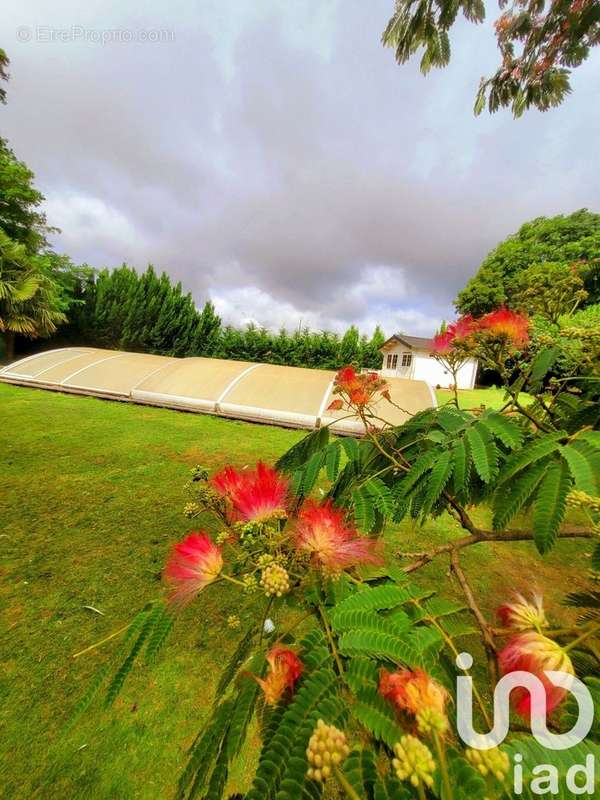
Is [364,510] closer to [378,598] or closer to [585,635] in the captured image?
[378,598]

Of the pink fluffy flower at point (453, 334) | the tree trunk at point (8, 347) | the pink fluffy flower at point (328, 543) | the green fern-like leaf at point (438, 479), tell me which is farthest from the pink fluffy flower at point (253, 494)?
the tree trunk at point (8, 347)

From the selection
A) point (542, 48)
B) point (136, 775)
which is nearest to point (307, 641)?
point (136, 775)

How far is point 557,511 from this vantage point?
2.43 feet

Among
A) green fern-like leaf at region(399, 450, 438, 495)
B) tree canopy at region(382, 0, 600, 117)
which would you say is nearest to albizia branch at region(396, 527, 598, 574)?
green fern-like leaf at region(399, 450, 438, 495)

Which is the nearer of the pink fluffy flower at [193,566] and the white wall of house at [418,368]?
the pink fluffy flower at [193,566]

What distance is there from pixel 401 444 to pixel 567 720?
93 centimetres

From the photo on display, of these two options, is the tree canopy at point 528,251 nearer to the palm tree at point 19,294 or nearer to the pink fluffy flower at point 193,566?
the palm tree at point 19,294

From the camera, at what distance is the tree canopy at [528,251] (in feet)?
66.5

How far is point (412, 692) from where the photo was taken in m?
0.44

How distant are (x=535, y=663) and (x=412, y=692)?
0.24 meters

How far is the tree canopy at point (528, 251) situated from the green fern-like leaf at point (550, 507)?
2286 centimetres

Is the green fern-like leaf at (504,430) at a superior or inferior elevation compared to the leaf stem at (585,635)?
superior

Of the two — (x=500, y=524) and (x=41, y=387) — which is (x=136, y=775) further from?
(x=41, y=387)

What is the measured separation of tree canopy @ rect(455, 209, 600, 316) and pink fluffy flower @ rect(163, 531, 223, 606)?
76.7ft
